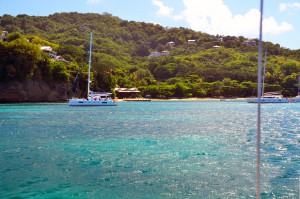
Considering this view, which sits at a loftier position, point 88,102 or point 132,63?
point 132,63

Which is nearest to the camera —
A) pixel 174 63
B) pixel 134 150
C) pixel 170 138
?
pixel 134 150

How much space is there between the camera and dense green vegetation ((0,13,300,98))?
77.6 metres

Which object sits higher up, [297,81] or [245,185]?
[297,81]

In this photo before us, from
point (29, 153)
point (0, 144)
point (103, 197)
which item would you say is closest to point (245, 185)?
point (103, 197)

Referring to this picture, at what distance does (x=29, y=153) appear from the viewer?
19609mm

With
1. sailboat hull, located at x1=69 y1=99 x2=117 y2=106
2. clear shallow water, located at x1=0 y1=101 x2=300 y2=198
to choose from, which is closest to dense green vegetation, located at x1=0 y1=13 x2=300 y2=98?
sailboat hull, located at x1=69 y1=99 x2=117 y2=106

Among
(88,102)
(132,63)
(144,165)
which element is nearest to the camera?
(144,165)

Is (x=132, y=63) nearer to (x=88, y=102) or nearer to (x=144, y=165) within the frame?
(x=88, y=102)

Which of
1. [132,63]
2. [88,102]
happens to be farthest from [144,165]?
[132,63]

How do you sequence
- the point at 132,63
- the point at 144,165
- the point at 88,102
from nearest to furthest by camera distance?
the point at 144,165, the point at 88,102, the point at 132,63

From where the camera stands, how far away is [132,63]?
510 ft

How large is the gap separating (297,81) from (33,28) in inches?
4733

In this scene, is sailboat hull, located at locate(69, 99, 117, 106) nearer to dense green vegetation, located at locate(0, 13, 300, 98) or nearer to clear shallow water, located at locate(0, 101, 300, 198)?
dense green vegetation, located at locate(0, 13, 300, 98)

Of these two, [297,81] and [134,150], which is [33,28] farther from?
[134,150]
